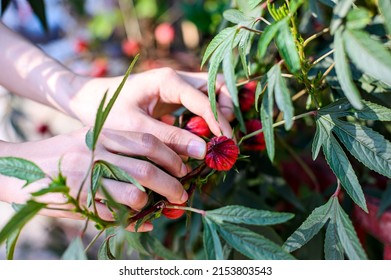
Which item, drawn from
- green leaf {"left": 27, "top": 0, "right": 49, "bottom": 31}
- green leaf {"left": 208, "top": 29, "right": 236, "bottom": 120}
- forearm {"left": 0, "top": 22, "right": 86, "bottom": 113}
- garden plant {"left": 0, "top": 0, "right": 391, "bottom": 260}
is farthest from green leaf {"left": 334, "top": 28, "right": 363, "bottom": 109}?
green leaf {"left": 27, "top": 0, "right": 49, "bottom": 31}

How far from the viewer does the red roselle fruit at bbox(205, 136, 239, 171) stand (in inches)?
22.2

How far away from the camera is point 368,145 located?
0.50 metres

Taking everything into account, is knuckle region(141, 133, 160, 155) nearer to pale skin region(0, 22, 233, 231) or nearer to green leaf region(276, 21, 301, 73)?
pale skin region(0, 22, 233, 231)

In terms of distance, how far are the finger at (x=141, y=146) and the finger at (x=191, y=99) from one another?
0.08 metres

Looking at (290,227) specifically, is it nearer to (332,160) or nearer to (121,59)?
(332,160)

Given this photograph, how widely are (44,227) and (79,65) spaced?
503 mm

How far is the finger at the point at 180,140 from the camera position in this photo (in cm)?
57

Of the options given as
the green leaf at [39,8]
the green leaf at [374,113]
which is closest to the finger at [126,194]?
the green leaf at [374,113]

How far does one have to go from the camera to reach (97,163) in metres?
0.49

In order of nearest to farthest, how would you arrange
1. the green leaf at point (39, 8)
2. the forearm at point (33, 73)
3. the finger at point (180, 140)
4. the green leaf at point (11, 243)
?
the green leaf at point (11, 243) < the finger at point (180, 140) < the forearm at point (33, 73) < the green leaf at point (39, 8)

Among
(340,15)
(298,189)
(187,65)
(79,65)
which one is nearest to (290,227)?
(298,189)

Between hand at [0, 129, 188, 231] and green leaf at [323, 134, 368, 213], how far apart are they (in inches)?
6.0

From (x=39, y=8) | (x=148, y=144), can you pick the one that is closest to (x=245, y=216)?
(x=148, y=144)

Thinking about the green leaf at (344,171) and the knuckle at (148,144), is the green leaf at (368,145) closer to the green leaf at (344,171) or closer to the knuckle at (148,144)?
the green leaf at (344,171)
